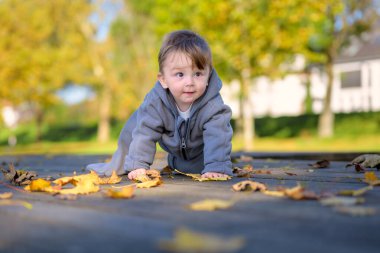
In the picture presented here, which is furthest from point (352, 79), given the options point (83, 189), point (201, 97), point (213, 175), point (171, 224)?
point (171, 224)

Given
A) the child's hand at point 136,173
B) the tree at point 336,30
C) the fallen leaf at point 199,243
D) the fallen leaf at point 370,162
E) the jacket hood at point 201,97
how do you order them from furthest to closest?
1. the tree at point 336,30
2. the fallen leaf at point 370,162
3. the jacket hood at point 201,97
4. the child's hand at point 136,173
5. the fallen leaf at point 199,243

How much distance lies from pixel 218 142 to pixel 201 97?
0.34 metres

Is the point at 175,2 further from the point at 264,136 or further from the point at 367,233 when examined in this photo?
the point at 367,233

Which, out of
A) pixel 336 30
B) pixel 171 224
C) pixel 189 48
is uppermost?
pixel 336 30

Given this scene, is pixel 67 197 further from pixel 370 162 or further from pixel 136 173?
pixel 370 162

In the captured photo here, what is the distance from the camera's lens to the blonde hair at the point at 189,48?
2.79 metres

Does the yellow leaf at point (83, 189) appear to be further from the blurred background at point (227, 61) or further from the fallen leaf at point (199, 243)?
the blurred background at point (227, 61)

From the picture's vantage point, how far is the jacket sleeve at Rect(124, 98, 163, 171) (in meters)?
2.94

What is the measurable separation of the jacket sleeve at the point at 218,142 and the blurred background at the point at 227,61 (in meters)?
10.1

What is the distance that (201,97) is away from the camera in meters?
2.94

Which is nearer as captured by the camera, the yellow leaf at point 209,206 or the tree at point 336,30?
the yellow leaf at point 209,206

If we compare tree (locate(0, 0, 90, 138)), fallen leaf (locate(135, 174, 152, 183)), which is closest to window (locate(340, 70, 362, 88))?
tree (locate(0, 0, 90, 138))

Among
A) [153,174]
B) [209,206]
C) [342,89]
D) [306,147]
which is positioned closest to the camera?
[209,206]

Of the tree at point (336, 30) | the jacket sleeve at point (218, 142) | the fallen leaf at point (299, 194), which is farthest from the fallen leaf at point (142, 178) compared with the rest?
the tree at point (336, 30)
